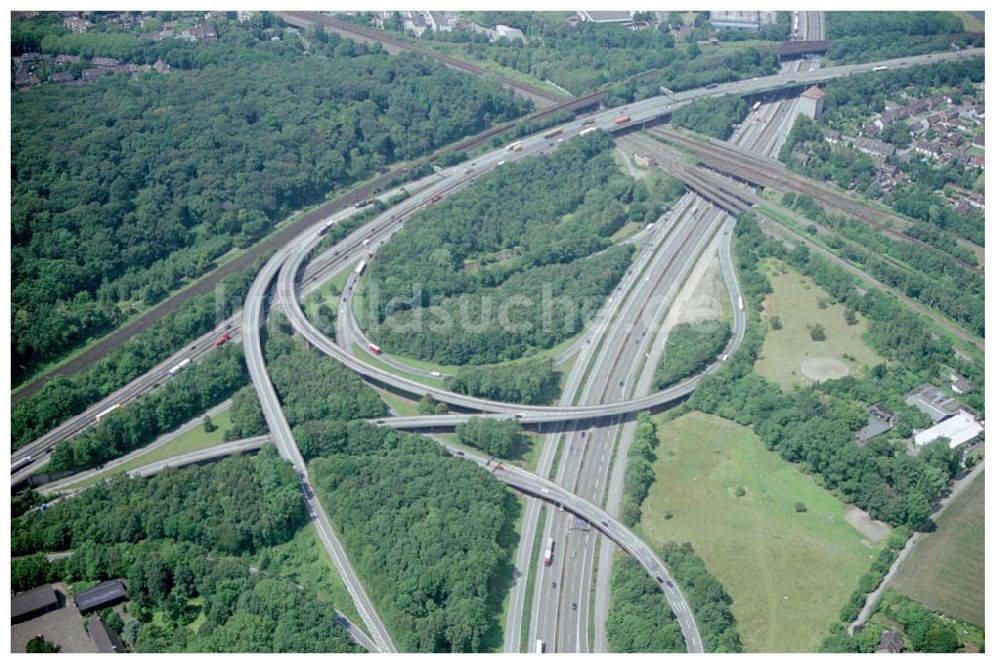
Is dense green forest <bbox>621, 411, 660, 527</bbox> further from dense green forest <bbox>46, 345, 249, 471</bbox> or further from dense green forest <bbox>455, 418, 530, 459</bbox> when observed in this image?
dense green forest <bbox>46, 345, 249, 471</bbox>

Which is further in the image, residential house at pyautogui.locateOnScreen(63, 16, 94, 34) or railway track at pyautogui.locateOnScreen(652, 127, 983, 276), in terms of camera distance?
residential house at pyautogui.locateOnScreen(63, 16, 94, 34)

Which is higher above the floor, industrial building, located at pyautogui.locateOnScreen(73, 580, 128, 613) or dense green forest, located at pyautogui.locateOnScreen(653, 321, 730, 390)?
dense green forest, located at pyautogui.locateOnScreen(653, 321, 730, 390)

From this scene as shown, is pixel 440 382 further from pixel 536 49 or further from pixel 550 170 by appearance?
pixel 536 49

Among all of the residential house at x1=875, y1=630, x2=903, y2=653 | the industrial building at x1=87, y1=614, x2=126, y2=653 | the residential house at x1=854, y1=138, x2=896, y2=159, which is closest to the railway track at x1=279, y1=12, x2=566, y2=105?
the residential house at x1=854, y1=138, x2=896, y2=159

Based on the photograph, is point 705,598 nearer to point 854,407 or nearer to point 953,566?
point 953,566

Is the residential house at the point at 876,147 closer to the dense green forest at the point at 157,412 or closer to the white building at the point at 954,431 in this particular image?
the white building at the point at 954,431

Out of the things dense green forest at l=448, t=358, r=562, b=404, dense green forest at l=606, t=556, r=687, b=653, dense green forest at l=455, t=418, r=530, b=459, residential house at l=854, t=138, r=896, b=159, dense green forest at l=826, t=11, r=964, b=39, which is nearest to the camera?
dense green forest at l=606, t=556, r=687, b=653

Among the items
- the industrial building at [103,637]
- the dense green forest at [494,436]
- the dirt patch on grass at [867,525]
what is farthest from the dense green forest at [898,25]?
the industrial building at [103,637]

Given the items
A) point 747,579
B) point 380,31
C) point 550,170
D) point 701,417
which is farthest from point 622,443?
point 380,31
